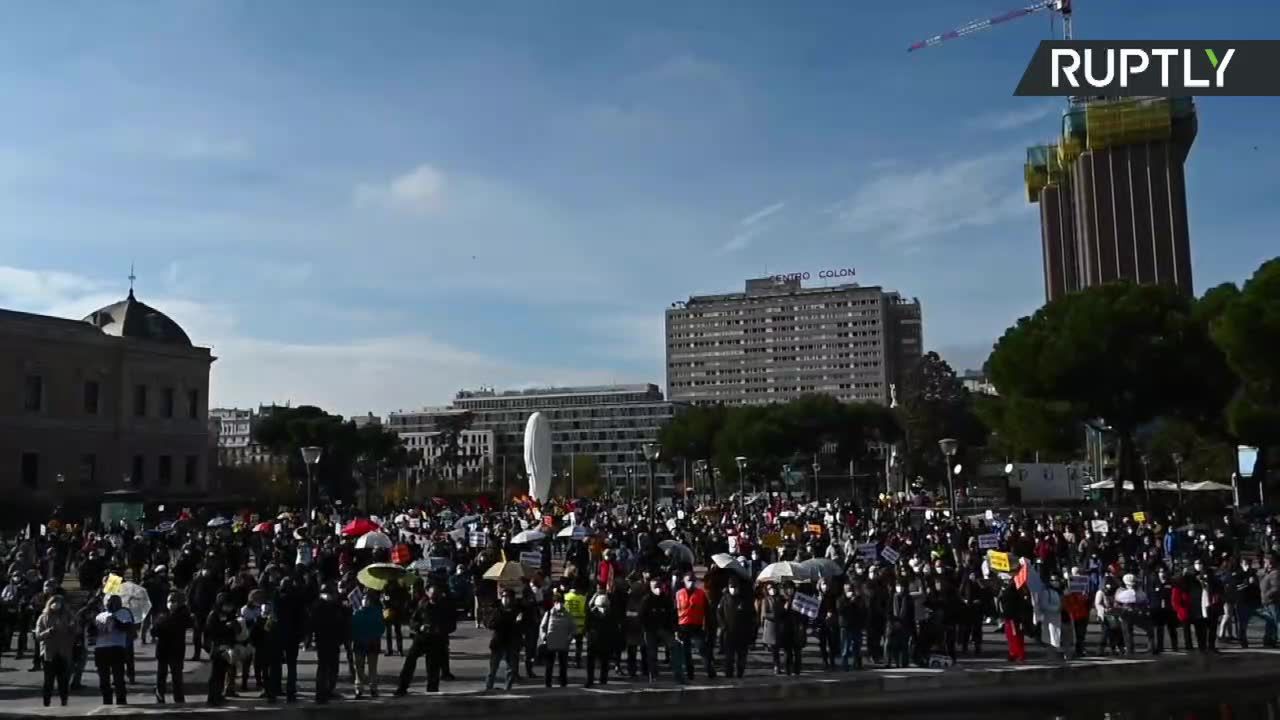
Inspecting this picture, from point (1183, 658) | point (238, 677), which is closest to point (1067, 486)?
point (1183, 658)

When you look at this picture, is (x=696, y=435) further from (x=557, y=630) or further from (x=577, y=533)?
(x=557, y=630)

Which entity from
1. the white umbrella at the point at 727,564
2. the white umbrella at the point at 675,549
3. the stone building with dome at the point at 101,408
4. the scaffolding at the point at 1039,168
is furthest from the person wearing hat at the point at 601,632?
the scaffolding at the point at 1039,168

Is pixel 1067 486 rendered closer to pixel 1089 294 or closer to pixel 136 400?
pixel 1089 294

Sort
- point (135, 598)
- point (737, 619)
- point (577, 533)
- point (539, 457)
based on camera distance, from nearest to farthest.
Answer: point (135, 598) < point (737, 619) < point (577, 533) < point (539, 457)

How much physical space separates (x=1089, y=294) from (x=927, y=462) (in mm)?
27620

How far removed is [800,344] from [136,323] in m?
126

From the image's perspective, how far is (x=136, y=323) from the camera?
255 feet

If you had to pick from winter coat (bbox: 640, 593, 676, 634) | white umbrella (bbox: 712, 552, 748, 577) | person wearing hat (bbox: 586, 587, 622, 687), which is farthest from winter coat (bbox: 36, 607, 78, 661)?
white umbrella (bbox: 712, 552, 748, 577)

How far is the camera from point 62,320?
238ft

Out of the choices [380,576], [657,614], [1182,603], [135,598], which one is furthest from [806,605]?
[135,598]

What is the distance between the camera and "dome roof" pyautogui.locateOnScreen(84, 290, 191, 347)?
77.6 meters

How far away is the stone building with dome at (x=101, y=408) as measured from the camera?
6706 cm

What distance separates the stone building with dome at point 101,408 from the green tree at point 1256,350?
56734 millimetres

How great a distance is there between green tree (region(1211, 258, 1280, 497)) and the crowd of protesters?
57.0 ft
